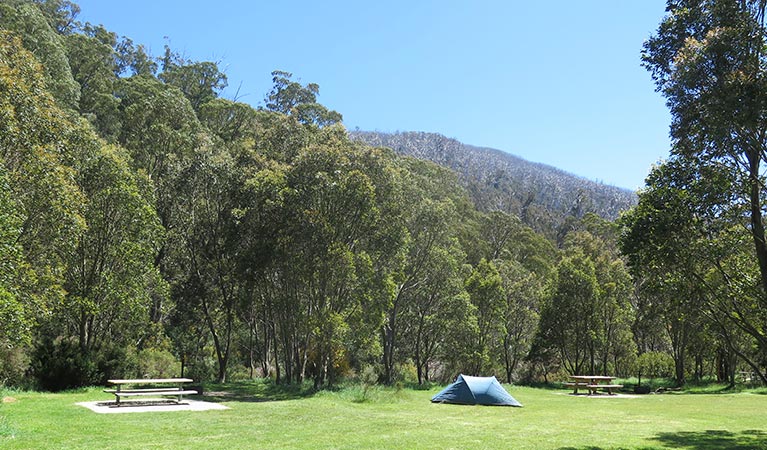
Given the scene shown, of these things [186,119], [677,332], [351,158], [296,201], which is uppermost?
[186,119]

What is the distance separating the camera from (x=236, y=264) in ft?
84.5

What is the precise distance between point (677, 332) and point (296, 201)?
2981 cm

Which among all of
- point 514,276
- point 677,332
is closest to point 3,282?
point 514,276

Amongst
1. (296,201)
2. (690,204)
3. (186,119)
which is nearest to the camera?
(690,204)

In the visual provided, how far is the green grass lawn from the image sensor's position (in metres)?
10.0

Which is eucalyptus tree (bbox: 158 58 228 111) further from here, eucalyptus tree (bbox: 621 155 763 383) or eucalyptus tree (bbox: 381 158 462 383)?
eucalyptus tree (bbox: 621 155 763 383)

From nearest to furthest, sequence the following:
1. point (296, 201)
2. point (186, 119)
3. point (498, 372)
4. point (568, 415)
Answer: point (568, 415)
point (296, 201)
point (186, 119)
point (498, 372)

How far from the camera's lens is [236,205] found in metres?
26.3

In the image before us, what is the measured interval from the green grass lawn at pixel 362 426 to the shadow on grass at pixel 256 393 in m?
0.35

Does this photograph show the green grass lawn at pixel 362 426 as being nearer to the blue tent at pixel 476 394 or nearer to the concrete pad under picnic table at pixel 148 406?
the concrete pad under picnic table at pixel 148 406

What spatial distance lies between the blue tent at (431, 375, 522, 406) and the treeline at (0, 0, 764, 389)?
16.7 ft

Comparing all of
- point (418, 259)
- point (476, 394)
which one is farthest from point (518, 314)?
point (476, 394)

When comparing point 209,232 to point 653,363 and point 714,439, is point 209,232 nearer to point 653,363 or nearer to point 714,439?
point 714,439

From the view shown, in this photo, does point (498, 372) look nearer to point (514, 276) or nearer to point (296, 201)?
point (514, 276)
